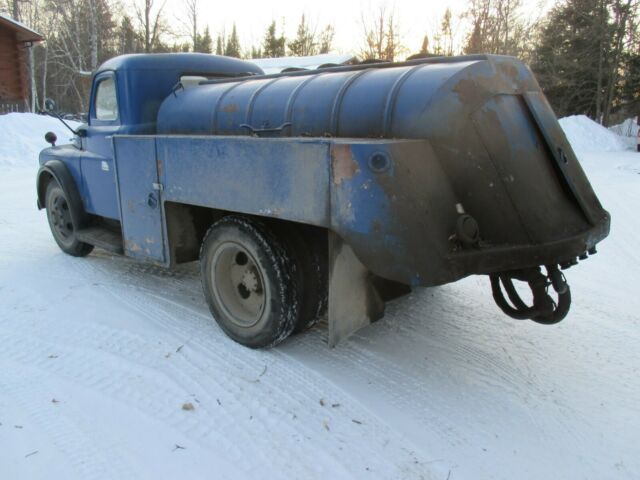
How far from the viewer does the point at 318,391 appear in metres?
3.18

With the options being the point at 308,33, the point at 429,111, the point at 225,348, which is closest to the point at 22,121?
the point at 225,348

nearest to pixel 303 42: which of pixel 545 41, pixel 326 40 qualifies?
pixel 326 40

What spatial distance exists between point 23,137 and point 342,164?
16.8m

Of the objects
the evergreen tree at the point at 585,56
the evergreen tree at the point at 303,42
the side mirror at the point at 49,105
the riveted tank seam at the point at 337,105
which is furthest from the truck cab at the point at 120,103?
the evergreen tree at the point at 303,42

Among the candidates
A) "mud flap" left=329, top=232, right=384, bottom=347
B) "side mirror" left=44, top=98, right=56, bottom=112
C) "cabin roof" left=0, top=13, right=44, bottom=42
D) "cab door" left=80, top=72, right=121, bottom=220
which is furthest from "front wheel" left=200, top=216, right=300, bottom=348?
"cabin roof" left=0, top=13, right=44, bottom=42

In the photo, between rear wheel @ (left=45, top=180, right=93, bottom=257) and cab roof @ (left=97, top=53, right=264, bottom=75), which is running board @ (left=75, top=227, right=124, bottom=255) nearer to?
rear wheel @ (left=45, top=180, right=93, bottom=257)

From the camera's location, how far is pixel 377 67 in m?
3.55

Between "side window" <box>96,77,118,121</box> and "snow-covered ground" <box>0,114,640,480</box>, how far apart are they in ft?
5.74

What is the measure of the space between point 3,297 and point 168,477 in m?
3.18

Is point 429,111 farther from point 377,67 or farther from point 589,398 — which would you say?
point 589,398

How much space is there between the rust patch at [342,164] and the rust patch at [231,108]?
1.53 metres

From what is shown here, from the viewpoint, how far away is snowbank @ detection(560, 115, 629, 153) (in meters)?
18.9

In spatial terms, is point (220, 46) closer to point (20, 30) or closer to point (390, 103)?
point (20, 30)

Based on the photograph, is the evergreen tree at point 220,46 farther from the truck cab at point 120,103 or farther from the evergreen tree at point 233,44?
the truck cab at point 120,103
